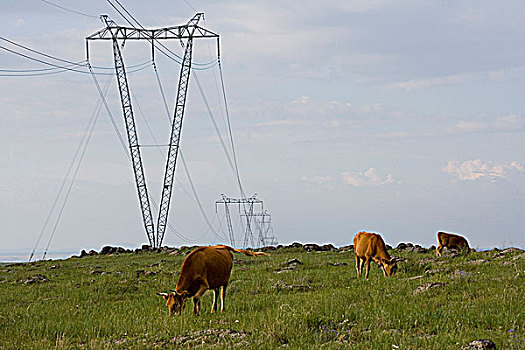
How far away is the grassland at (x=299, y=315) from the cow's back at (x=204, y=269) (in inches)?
31.8

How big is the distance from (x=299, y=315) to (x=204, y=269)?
407cm

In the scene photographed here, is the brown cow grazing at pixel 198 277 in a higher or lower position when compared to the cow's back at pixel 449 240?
lower

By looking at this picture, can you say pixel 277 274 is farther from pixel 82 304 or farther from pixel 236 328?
pixel 236 328

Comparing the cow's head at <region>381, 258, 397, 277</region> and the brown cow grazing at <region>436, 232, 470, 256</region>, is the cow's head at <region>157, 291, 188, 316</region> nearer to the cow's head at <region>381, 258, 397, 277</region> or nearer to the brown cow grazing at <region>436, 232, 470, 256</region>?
the cow's head at <region>381, 258, 397, 277</region>

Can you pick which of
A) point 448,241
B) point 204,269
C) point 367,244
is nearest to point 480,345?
point 204,269

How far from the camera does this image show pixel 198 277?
54.8ft

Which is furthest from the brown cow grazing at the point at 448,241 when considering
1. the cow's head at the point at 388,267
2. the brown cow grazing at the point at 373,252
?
the cow's head at the point at 388,267

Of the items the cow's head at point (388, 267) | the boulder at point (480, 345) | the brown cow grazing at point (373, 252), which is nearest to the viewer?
the boulder at point (480, 345)

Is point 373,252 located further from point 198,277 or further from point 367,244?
point 198,277

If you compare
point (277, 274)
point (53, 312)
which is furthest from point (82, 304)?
point (277, 274)

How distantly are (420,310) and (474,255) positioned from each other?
16789 millimetres

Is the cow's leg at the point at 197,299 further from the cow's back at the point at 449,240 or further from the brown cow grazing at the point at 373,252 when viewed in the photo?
the cow's back at the point at 449,240

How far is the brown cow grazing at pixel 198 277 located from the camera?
1631 centimetres

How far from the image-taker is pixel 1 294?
25.8m
